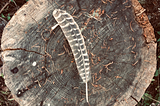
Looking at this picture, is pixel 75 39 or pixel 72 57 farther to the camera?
pixel 72 57

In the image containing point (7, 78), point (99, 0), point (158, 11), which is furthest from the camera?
point (158, 11)

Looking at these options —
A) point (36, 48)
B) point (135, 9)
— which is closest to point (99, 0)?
point (135, 9)

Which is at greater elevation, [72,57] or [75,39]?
[75,39]

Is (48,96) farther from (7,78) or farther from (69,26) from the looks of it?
(69,26)
